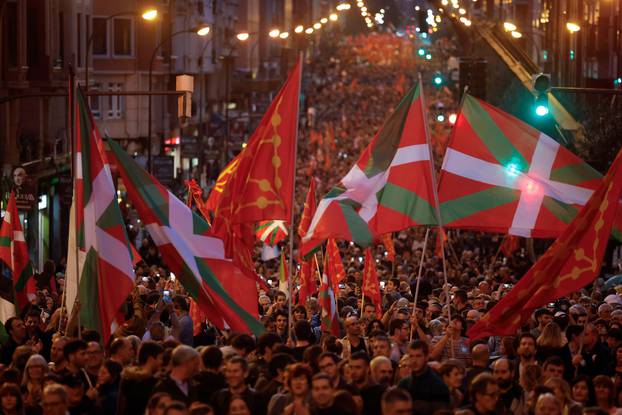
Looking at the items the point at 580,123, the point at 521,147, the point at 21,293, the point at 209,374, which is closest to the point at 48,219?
the point at 580,123

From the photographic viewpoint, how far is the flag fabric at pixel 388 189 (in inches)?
651

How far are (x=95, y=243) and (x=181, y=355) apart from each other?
3894 millimetres

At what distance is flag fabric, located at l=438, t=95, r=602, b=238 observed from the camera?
1780cm

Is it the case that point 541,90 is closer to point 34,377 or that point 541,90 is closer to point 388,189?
point 388,189

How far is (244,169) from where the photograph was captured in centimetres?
1680

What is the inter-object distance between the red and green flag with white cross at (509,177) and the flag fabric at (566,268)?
8.30 ft

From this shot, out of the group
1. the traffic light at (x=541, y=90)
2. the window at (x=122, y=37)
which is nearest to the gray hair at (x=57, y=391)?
the traffic light at (x=541, y=90)

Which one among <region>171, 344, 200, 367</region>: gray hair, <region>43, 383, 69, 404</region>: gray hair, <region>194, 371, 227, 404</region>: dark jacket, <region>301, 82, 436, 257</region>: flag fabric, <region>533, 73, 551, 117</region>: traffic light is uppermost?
<region>533, 73, 551, 117</region>: traffic light

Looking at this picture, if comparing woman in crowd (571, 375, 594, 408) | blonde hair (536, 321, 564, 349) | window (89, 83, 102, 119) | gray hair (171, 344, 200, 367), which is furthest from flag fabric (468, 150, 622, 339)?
window (89, 83, 102, 119)

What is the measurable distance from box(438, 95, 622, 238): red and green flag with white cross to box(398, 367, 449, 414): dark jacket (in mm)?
5654

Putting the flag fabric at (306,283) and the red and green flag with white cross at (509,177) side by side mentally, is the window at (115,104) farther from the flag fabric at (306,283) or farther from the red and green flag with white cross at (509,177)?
the red and green flag with white cross at (509,177)

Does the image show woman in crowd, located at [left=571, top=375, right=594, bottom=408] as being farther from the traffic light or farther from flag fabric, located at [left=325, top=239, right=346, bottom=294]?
the traffic light

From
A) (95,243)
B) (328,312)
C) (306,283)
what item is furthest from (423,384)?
(306,283)

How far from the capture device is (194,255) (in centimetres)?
1642
